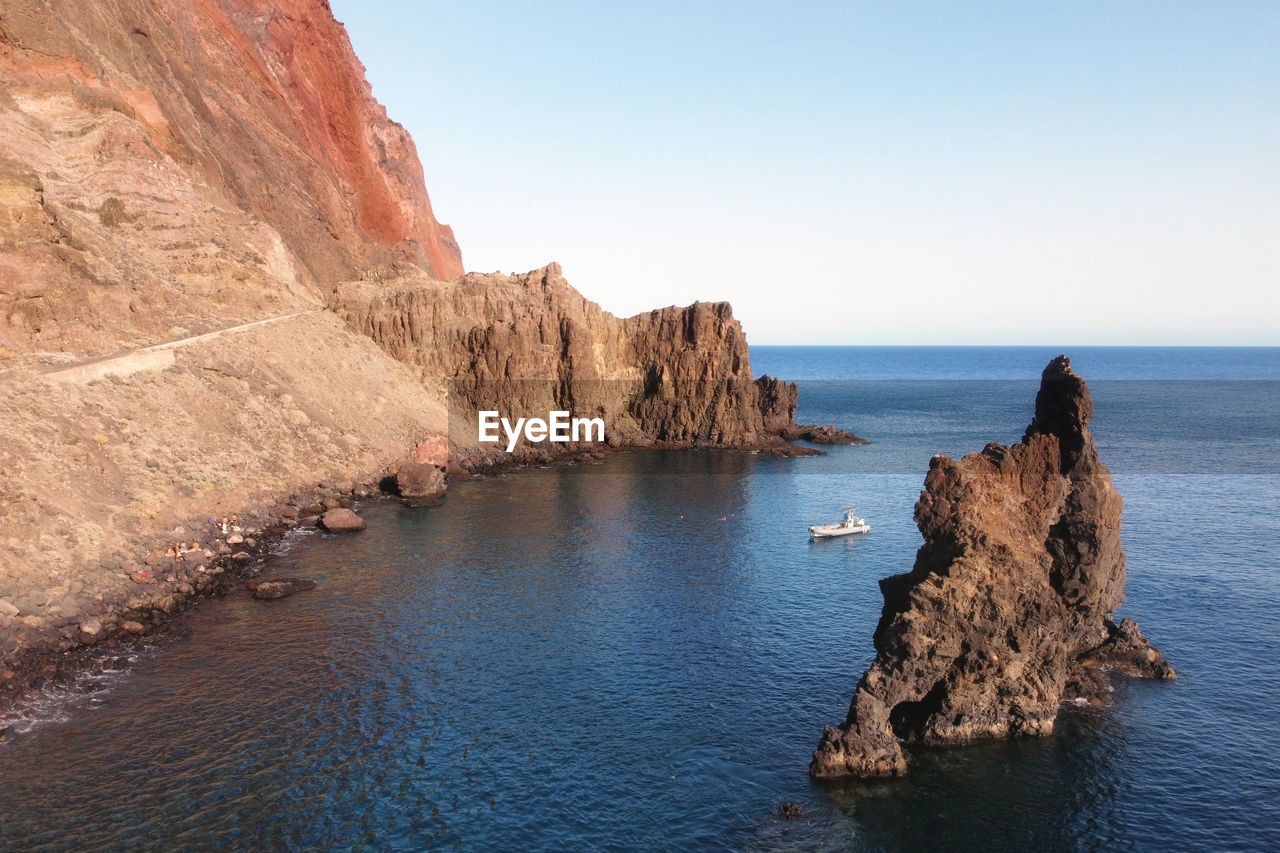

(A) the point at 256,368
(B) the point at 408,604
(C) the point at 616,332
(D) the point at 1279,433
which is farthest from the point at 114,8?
(D) the point at 1279,433

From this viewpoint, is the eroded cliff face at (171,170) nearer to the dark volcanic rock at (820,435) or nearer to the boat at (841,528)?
the boat at (841,528)

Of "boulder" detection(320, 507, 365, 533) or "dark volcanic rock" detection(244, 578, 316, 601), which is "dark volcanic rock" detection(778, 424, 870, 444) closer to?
"boulder" detection(320, 507, 365, 533)

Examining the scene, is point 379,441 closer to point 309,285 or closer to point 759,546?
point 309,285

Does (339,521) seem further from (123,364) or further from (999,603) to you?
(999,603)

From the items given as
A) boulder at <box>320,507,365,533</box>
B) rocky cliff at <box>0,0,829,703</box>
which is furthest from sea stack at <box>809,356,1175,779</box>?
boulder at <box>320,507,365,533</box>

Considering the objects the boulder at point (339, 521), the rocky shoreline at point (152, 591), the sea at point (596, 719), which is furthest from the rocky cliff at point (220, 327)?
the sea at point (596, 719)

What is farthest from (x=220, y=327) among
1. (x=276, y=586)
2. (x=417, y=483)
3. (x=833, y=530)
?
(x=833, y=530)
